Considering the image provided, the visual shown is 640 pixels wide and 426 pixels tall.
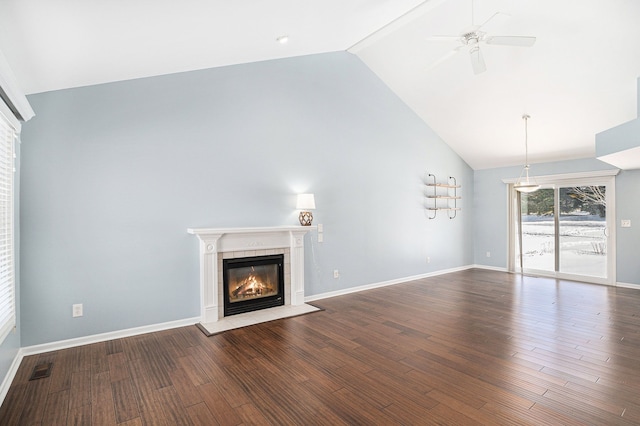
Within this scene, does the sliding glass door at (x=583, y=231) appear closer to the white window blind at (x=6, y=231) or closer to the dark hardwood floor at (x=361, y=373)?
the dark hardwood floor at (x=361, y=373)

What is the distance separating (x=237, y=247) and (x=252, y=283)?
597 mm

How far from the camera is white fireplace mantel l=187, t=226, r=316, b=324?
4.06 meters

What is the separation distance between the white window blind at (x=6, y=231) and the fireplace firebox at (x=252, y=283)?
1995mm

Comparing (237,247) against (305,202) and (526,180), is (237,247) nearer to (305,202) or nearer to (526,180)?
(305,202)

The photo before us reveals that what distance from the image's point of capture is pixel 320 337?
3.63m

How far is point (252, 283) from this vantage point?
4621mm

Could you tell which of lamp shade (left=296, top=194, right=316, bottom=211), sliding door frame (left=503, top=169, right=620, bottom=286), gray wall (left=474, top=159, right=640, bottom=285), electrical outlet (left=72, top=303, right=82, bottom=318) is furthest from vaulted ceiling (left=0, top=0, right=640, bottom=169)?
electrical outlet (left=72, top=303, right=82, bottom=318)

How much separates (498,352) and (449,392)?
1.02 meters

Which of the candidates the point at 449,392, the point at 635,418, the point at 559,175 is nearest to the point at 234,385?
the point at 449,392

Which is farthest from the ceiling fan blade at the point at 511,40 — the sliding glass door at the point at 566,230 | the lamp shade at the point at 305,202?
the sliding glass door at the point at 566,230

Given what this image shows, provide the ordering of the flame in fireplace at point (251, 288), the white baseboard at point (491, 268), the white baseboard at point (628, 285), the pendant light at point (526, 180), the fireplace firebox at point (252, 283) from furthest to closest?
1. the white baseboard at point (491, 268)
2. the white baseboard at point (628, 285)
3. the pendant light at point (526, 180)
4. the flame in fireplace at point (251, 288)
5. the fireplace firebox at point (252, 283)

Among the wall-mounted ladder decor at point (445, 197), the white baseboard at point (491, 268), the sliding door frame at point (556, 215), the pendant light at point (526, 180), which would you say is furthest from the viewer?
the white baseboard at point (491, 268)

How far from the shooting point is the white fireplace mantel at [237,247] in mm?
4062

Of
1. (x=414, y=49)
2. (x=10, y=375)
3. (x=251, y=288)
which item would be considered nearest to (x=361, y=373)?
(x=251, y=288)
